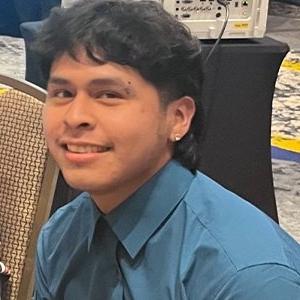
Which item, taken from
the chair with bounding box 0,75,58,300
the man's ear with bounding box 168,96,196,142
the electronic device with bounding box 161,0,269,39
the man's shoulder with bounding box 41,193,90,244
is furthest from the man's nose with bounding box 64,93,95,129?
the electronic device with bounding box 161,0,269,39

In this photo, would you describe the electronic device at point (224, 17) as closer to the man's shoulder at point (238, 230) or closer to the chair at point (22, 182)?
the chair at point (22, 182)

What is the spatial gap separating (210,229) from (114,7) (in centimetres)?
34

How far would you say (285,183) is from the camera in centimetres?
325

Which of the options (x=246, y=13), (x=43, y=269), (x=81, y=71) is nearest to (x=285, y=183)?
(x=246, y=13)

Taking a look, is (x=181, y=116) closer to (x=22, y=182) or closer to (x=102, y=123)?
(x=102, y=123)

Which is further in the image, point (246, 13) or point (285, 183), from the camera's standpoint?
point (285, 183)

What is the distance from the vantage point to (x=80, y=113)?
1030mm

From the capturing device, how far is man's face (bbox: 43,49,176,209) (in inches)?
40.5

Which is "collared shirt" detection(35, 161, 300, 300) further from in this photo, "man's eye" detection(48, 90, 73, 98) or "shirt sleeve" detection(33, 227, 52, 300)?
"man's eye" detection(48, 90, 73, 98)

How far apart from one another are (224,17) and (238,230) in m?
1.23

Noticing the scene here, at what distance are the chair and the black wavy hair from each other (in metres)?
0.41

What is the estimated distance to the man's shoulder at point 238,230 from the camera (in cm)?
102

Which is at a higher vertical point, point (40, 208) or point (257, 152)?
point (40, 208)

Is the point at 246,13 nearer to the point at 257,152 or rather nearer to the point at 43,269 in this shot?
the point at 257,152
